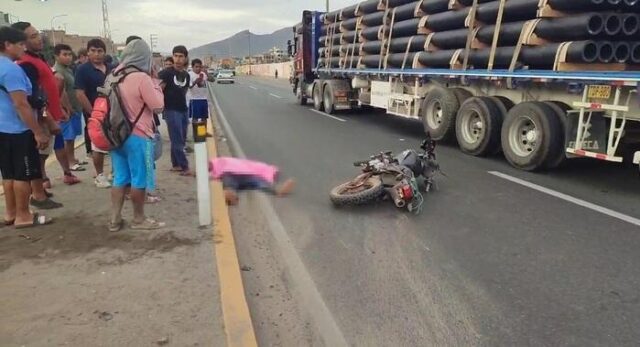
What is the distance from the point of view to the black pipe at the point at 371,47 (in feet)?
43.9

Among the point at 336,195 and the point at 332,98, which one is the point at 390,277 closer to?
the point at 336,195

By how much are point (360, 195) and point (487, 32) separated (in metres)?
4.65

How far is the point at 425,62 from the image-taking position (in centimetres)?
1105

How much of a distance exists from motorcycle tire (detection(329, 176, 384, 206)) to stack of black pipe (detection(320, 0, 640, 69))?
3443mm

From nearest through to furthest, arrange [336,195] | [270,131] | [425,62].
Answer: [336,195], [425,62], [270,131]

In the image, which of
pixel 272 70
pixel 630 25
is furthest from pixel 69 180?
pixel 272 70

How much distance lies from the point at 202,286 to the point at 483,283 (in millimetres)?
2064

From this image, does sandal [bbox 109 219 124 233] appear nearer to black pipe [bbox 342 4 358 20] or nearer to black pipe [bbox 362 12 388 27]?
black pipe [bbox 362 12 388 27]

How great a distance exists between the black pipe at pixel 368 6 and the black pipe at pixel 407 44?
1558mm

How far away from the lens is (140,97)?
462 cm

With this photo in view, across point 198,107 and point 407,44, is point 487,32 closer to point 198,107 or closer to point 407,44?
point 407,44

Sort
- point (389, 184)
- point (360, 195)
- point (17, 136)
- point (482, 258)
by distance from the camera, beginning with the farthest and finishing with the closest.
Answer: point (389, 184) → point (360, 195) → point (17, 136) → point (482, 258)

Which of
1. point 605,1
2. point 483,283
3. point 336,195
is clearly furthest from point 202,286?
point 605,1

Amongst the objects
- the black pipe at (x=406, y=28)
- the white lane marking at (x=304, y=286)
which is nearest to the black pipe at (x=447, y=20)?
the black pipe at (x=406, y=28)
